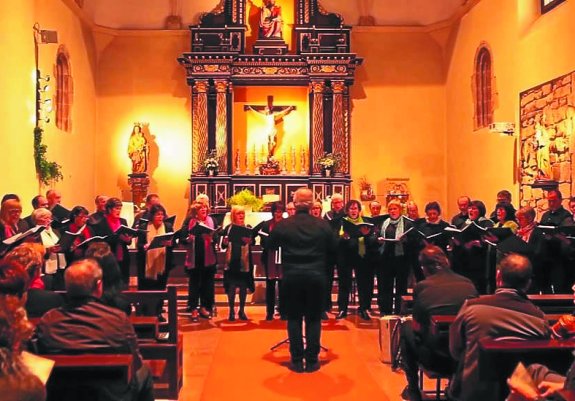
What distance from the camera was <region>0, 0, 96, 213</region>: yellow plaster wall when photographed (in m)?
10.5

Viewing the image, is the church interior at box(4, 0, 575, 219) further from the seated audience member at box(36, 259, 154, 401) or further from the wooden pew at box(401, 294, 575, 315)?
the seated audience member at box(36, 259, 154, 401)

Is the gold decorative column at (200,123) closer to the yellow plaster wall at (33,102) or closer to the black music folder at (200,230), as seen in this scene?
the yellow plaster wall at (33,102)

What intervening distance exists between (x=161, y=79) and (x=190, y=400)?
39.7 ft

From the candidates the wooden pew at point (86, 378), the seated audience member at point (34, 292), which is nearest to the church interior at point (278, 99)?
the seated audience member at point (34, 292)

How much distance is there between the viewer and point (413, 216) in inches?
349

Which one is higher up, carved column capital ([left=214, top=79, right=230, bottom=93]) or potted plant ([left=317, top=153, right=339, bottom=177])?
carved column capital ([left=214, top=79, right=230, bottom=93])

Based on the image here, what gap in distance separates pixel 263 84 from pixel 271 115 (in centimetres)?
75

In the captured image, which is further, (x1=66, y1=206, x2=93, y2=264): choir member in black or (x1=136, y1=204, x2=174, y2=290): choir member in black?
(x1=136, y1=204, x2=174, y2=290): choir member in black

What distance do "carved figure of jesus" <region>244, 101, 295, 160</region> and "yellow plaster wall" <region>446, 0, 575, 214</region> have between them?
3975 mm

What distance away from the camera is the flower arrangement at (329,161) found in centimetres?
1541

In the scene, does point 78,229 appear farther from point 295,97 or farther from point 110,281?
point 295,97

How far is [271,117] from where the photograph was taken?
16.3m

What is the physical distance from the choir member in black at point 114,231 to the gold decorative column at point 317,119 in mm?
8015

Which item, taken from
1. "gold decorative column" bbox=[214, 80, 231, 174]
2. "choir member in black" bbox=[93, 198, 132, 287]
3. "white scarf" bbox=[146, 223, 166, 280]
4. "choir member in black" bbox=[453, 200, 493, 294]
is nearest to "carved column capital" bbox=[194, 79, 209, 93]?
"gold decorative column" bbox=[214, 80, 231, 174]
